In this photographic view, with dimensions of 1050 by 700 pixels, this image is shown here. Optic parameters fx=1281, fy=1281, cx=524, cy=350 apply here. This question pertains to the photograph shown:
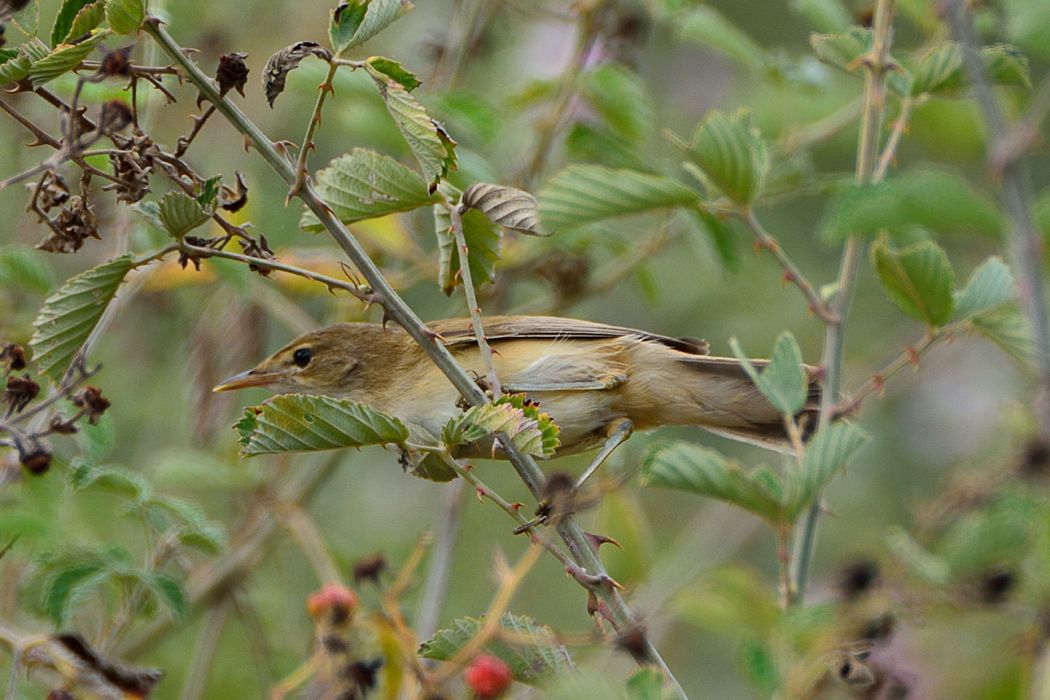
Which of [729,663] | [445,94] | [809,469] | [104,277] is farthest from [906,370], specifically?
[104,277]

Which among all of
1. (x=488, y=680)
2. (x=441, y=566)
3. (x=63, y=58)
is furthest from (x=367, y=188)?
(x=441, y=566)

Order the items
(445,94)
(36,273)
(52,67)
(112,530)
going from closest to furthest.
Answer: (52,67) → (36,273) → (445,94) → (112,530)

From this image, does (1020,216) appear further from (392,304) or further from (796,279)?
(392,304)

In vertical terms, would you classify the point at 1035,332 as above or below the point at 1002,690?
above

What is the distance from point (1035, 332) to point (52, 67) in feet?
5.19

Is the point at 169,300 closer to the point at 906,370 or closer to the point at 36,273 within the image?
the point at 36,273

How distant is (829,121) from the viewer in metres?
4.36

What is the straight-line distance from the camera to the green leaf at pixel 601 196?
2.90 m

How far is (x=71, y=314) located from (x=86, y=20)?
0.49 m

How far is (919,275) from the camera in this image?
2707 millimetres

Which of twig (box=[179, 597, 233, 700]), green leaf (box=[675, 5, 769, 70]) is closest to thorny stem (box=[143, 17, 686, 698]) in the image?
twig (box=[179, 597, 233, 700])

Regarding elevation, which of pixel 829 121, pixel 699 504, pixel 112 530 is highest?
pixel 829 121

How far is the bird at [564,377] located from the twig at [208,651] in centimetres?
84

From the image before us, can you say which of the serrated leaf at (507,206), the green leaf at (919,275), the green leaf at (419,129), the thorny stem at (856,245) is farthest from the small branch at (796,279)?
the green leaf at (419,129)
